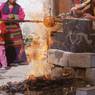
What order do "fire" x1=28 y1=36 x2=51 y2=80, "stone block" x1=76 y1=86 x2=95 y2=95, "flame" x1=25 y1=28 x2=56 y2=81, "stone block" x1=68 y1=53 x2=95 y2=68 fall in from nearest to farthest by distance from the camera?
"stone block" x1=76 y1=86 x2=95 y2=95 < "stone block" x1=68 y1=53 x2=95 y2=68 < "flame" x1=25 y1=28 x2=56 y2=81 < "fire" x1=28 y1=36 x2=51 y2=80

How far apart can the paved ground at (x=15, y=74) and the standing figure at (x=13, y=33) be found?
70 cm

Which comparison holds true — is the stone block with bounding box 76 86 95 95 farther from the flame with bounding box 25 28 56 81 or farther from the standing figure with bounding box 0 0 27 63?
the standing figure with bounding box 0 0 27 63

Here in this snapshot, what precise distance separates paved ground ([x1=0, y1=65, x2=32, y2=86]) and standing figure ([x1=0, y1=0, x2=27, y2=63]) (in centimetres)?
70

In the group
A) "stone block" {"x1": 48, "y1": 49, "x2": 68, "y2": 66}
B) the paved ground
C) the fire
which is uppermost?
"stone block" {"x1": 48, "y1": 49, "x2": 68, "y2": 66}

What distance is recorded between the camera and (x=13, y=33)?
14.3m

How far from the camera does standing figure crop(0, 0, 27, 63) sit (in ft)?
46.0

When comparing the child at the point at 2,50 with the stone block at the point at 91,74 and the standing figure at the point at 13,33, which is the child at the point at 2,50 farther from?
the stone block at the point at 91,74

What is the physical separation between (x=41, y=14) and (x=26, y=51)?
4.37ft

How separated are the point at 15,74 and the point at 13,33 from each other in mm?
2357

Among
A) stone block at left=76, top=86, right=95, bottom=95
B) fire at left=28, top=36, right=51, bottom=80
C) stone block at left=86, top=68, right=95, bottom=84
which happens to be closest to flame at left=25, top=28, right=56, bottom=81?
fire at left=28, top=36, right=51, bottom=80

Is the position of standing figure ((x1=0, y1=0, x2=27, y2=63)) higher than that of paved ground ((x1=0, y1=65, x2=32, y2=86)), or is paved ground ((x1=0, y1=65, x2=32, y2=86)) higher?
standing figure ((x1=0, y1=0, x2=27, y2=63))

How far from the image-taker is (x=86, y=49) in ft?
31.0

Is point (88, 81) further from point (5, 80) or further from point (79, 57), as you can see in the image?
point (5, 80)

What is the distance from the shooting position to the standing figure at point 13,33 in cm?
1402
